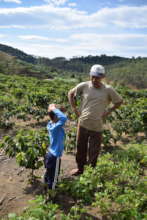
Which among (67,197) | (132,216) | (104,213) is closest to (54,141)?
(67,197)

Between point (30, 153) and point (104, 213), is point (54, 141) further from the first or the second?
point (104, 213)

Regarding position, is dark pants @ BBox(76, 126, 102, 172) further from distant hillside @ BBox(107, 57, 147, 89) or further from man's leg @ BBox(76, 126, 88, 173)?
distant hillside @ BBox(107, 57, 147, 89)

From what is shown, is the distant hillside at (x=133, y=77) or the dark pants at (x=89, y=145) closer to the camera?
the dark pants at (x=89, y=145)

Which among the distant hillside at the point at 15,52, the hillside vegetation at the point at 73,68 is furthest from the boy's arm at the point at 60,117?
the distant hillside at the point at 15,52

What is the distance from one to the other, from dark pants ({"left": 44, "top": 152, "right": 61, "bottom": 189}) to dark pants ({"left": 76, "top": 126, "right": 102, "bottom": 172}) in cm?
68

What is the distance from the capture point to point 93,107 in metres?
3.70

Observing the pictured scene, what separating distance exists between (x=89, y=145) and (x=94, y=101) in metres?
0.71

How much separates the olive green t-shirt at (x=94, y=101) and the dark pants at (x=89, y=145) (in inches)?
4.1

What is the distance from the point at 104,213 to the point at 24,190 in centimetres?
132

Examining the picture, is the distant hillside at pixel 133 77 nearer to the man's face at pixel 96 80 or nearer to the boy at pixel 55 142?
the man's face at pixel 96 80

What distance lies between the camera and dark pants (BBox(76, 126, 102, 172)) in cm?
388

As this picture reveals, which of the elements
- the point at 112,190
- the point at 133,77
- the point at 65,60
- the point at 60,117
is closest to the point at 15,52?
the point at 65,60

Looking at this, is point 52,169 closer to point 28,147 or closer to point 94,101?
point 28,147

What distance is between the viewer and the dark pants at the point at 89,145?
3.88m
